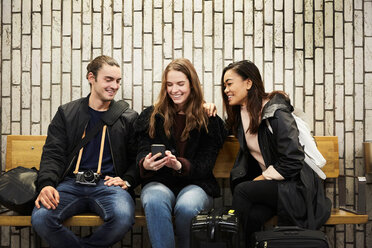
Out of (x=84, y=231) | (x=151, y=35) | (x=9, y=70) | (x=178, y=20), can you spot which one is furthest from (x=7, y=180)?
(x=178, y=20)

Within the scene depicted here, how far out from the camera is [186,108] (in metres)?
3.25

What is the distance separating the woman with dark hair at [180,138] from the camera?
2988mm

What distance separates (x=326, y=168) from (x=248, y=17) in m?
1.71

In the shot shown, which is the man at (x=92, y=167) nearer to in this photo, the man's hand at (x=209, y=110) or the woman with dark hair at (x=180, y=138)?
the woman with dark hair at (x=180, y=138)

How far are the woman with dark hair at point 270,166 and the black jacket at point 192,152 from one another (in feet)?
0.67

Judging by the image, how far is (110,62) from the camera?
3344 mm

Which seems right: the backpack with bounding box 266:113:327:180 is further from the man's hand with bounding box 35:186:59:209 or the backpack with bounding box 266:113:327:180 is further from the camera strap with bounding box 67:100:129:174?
the man's hand with bounding box 35:186:59:209

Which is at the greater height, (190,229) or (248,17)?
(248,17)

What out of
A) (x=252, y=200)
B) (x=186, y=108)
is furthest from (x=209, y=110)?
(x=252, y=200)

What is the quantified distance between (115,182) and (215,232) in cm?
101

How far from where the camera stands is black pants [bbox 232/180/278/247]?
9.29ft

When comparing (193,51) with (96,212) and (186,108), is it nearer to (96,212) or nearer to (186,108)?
(186,108)

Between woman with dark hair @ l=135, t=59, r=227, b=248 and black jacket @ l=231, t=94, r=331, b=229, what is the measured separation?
46 centimetres

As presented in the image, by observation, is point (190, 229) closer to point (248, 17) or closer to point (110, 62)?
point (110, 62)
